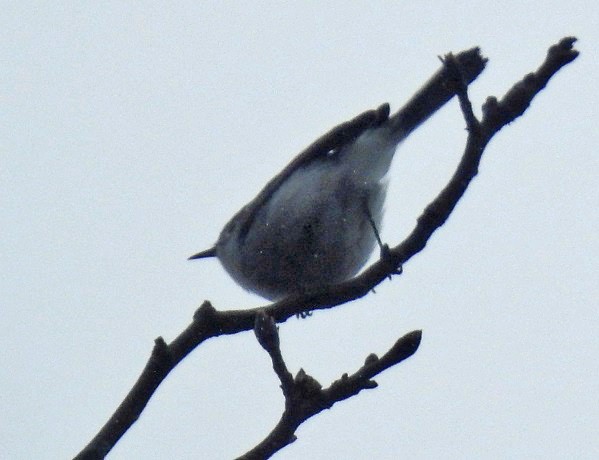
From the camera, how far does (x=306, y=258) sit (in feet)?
14.9

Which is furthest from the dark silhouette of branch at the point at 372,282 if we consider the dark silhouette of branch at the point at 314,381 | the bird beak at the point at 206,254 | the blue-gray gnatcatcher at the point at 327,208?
the bird beak at the point at 206,254

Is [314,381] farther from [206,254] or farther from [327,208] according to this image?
[206,254]

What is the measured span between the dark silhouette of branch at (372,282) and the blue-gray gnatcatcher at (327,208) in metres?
1.86

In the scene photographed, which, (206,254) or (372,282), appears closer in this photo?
(372,282)

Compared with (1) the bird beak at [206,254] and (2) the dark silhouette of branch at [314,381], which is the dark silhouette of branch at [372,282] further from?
(1) the bird beak at [206,254]

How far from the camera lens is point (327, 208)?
4.47 m

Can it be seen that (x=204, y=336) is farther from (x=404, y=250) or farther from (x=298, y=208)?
(x=298, y=208)

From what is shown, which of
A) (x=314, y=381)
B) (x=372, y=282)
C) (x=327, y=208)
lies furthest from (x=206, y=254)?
(x=314, y=381)

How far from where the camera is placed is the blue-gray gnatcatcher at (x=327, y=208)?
4.48m

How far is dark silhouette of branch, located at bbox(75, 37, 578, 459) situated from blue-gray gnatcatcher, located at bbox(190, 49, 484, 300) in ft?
6.09

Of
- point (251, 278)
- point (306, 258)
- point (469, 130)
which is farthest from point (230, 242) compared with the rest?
point (469, 130)

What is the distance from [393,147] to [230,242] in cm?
120

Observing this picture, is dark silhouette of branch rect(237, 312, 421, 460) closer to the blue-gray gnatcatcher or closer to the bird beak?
the blue-gray gnatcatcher

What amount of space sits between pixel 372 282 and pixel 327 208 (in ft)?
6.76
